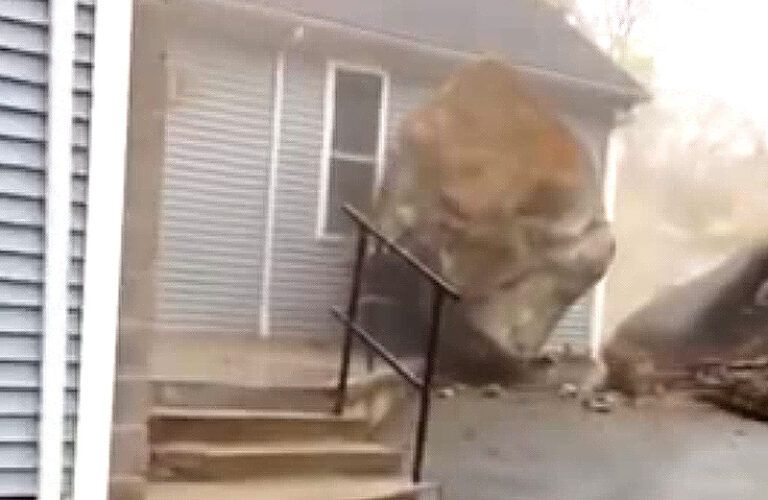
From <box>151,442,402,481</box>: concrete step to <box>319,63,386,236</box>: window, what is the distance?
1.83 ft

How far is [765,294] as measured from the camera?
345 centimetres

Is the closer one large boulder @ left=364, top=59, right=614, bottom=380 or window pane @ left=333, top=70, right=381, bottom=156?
window pane @ left=333, top=70, right=381, bottom=156

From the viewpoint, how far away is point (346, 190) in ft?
9.61

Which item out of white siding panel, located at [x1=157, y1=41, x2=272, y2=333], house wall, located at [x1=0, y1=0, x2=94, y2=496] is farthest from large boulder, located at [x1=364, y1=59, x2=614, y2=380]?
house wall, located at [x1=0, y1=0, x2=94, y2=496]

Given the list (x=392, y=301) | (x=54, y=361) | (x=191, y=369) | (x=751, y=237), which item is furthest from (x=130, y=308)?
(x=751, y=237)

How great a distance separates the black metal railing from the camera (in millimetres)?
2721

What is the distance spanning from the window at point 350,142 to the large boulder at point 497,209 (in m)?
0.08

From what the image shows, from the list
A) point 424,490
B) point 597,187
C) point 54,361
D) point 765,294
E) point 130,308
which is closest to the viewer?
point 54,361

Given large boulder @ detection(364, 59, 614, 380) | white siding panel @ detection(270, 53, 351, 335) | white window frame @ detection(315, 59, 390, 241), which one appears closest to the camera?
white siding panel @ detection(270, 53, 351, 335)

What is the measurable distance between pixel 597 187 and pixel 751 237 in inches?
18.9

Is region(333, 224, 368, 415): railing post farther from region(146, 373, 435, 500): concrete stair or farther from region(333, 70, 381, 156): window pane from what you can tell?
region(333, 70, 381, 156): window pane

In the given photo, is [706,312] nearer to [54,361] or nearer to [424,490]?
[424,490]

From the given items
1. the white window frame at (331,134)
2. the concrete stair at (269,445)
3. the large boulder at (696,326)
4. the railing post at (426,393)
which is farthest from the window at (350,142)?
the large boulder at (696,326)

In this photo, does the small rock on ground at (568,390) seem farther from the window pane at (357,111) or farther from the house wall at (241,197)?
the window pane at (357,111)
